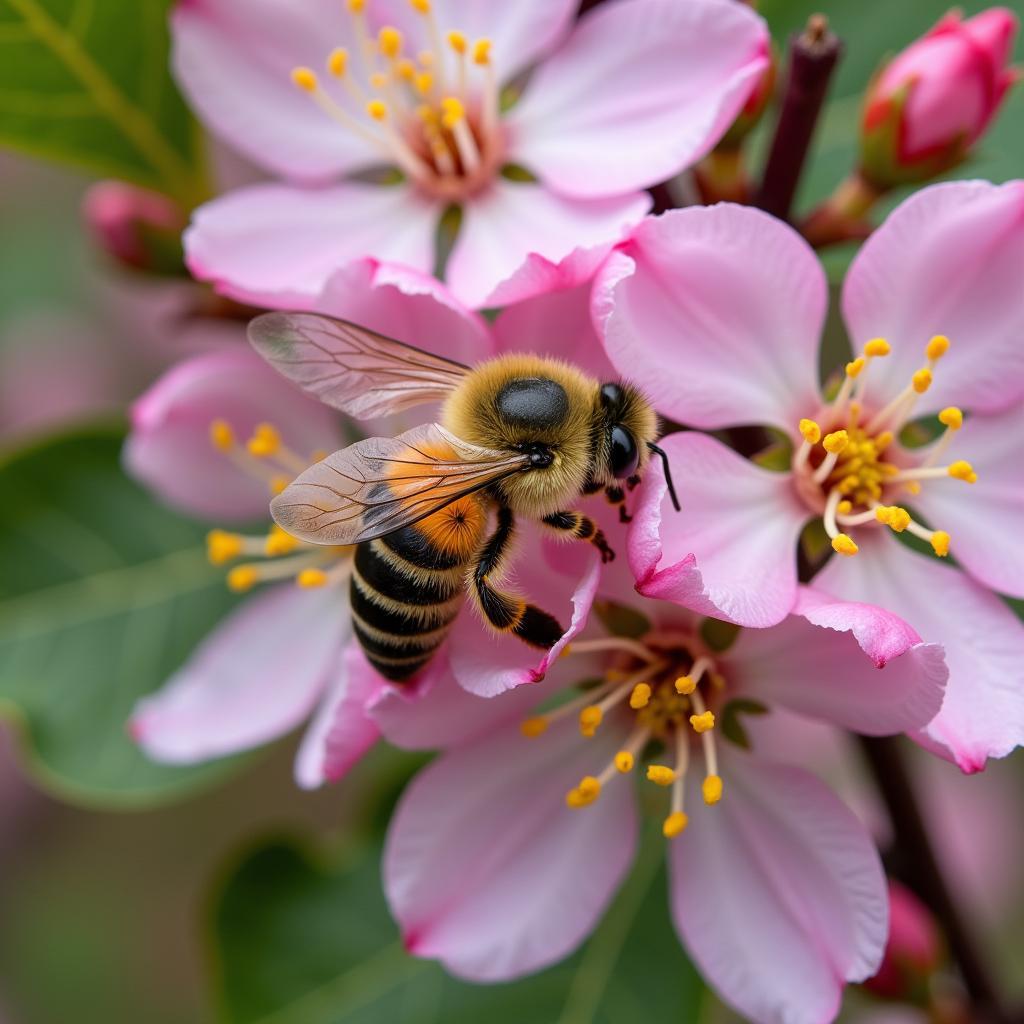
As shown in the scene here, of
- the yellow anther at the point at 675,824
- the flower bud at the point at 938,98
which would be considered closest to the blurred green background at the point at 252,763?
the flower bud at the point at 938,98

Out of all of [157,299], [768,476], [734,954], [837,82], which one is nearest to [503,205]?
[768,476]

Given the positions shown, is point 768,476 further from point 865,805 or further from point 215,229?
point 865,805

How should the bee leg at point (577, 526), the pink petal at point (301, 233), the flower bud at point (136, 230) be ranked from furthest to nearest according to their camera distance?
the flower bud at point (136, 230) < the pink petal at point (301, 233) < the bee leg at point (577, 526)

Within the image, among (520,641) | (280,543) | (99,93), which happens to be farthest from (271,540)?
(99,93)

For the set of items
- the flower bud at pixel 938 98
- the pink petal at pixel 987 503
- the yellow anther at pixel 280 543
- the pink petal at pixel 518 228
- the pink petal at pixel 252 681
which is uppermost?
the flower bud at pixel 938 98

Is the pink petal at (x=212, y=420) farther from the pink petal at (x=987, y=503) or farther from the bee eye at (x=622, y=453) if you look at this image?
the pink petal at (x=987, y=503)

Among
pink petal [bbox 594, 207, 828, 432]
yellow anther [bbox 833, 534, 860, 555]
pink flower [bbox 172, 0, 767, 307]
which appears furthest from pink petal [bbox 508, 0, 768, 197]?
yellow anther [bbox 833, 534, 860, 555]

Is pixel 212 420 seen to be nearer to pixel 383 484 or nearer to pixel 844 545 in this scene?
pixel 383 484
